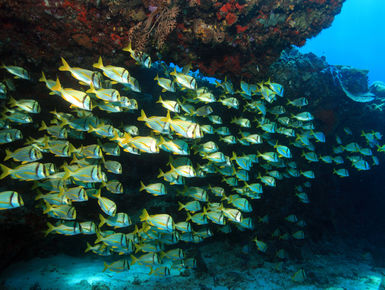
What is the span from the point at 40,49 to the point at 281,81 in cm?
812

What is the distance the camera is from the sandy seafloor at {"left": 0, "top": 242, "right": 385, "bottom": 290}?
6133mm

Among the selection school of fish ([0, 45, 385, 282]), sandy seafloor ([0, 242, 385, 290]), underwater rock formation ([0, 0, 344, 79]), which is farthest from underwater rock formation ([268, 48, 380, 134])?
sandy seafloor ([0, 242, 385, 290])

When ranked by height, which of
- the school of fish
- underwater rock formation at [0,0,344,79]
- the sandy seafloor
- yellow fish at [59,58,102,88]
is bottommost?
the sandy seafloor

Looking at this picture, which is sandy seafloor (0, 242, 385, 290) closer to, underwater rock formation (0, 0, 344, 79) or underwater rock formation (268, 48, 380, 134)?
underwater rock formation (0, 0, 344, 79)

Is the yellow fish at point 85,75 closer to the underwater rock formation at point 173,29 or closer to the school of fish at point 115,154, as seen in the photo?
the school of fish at point 115,154

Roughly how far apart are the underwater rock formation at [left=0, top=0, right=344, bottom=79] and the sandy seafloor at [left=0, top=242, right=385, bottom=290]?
→ 608cm

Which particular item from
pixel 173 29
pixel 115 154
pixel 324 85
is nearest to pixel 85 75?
pixel 115 154

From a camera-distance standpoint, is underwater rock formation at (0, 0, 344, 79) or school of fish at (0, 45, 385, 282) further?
underwater rock formation at (0, 0, 344, 79)

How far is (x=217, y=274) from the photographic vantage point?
764 centimetres

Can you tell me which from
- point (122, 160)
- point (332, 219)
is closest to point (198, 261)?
point (122, 160)

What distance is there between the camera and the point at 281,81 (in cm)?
863

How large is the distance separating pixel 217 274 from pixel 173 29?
26.3 feet

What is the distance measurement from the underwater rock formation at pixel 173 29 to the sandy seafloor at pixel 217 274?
19.9 feet

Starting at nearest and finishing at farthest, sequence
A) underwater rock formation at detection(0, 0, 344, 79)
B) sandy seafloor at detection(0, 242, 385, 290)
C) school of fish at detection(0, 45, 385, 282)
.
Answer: school of fish at detection(0, 45, 385, 282)
underwater rock formation at detection(0, 0, 344, 79)
sandy seafloor at detection(0, 242, 385, 290)
